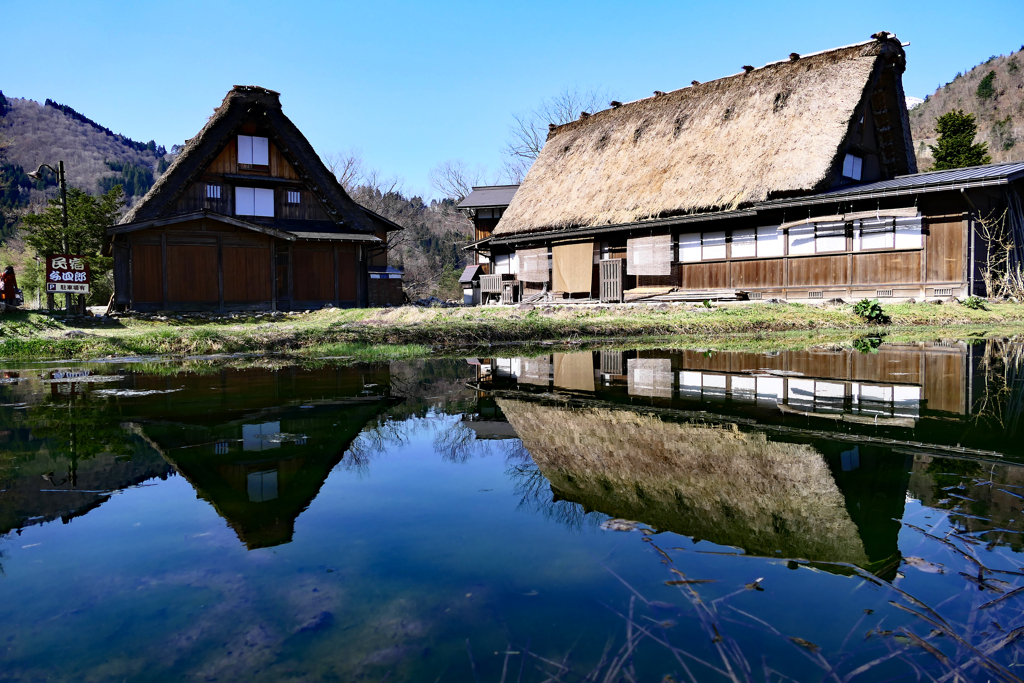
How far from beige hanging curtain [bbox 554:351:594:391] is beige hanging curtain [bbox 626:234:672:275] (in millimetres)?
13247

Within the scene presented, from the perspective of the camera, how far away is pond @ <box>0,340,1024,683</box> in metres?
1.90

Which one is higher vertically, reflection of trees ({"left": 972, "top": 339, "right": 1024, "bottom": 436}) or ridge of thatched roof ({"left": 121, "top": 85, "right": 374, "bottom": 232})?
ridge of thatched roof ({"left": 121, "top": 85, "right": 374, "bottom": 232})

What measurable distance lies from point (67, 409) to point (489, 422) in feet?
13.1

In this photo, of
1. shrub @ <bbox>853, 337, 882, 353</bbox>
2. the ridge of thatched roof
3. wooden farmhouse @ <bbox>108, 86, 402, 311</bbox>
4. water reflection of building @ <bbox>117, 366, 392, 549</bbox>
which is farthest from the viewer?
the ridge of thatched roof

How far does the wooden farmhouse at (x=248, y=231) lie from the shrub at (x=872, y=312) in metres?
16.6

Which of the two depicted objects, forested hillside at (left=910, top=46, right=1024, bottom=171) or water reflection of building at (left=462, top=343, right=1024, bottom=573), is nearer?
water reflection of building at (left=462, top=343, right=1024, bottom=573)

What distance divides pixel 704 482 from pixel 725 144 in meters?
22.7

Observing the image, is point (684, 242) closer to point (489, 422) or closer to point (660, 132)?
point (660, 132)

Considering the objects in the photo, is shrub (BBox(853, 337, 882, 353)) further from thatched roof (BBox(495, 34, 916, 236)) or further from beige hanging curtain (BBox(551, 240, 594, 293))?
beige hanging curtain (BBox(551, 240, 594, 293))

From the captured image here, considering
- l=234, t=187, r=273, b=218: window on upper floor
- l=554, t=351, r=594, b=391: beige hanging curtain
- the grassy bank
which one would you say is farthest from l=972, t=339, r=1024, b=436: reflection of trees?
l=234, t=187, r=273, b=218: window on upper floor

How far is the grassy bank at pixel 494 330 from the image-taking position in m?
12.0

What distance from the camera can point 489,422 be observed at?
5.36m

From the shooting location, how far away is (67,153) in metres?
97.3

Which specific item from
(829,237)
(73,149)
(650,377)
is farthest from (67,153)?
(650,377)
